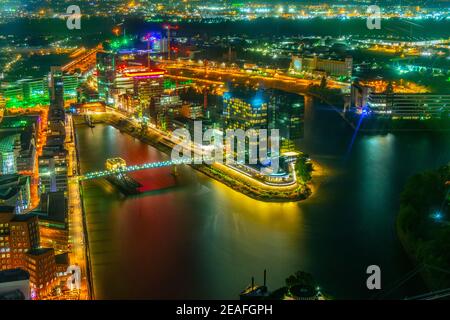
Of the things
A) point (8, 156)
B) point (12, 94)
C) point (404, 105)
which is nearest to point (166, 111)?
point (8, 156)

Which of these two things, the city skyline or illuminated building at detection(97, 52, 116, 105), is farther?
illuminated building at detection(97, 52, 116, 105)

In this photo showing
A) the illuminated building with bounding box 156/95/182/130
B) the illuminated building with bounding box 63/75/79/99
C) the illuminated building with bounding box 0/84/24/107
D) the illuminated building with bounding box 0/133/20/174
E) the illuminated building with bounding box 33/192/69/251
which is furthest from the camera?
the illuminated building with bounding box 63/75/79/99

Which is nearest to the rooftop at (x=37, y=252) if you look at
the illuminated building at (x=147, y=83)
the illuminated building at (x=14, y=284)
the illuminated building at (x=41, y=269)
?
the illuminated building at (x=41, y=269)

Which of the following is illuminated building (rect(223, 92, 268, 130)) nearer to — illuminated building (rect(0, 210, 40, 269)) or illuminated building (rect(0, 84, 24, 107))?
illuminated building (rect(0, 210, 40, 269))

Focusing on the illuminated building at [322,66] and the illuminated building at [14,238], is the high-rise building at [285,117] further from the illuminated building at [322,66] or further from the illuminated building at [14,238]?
the illuminated building at [322,66]

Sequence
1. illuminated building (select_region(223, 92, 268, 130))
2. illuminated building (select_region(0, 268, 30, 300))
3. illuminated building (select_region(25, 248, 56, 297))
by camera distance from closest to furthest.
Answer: illuminated building (select_region(0, 268, 30, 300)) → illuminated building (select_region(25, 248, 56, 297)) → illuminated building (select_region(223, 92, 268, 130))

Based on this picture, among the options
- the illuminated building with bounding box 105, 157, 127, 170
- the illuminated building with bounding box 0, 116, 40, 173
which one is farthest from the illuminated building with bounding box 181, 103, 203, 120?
the illuminated building with bounding box 105, 157, 127, 170
